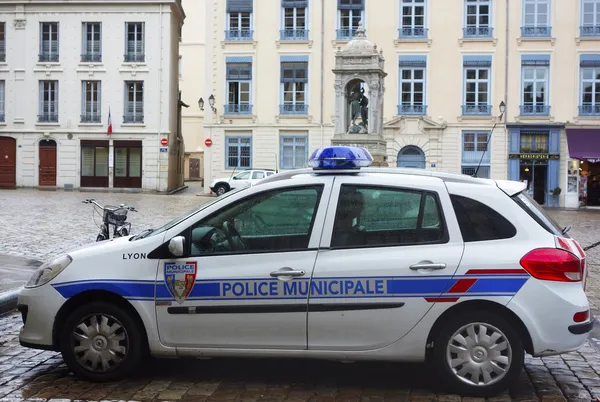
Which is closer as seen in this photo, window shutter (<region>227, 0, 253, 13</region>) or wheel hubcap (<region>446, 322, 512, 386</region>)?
wheel hubcap (<region>446, 322, 512, 386</region>)

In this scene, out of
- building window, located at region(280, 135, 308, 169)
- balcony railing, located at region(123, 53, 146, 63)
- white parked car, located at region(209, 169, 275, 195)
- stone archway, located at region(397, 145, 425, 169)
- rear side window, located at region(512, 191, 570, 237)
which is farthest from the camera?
balcony railing, located at region(123, 53, 146, 63)

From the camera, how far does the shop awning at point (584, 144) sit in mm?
37812

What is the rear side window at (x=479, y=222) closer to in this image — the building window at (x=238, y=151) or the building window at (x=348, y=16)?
the building window at (x=348, y=16)

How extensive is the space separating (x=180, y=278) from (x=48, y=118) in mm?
40601

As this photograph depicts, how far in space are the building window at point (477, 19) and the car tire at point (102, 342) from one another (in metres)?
36.4

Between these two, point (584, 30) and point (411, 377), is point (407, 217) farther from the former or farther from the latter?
point (584, 30)

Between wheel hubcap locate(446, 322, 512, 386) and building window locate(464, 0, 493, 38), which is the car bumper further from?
building window locate(464, 0, 493, 38)

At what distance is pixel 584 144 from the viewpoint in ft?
125

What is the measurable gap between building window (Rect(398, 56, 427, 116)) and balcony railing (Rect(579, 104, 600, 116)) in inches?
301

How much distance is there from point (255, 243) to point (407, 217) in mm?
1131

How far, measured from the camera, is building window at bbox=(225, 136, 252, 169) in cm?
4119

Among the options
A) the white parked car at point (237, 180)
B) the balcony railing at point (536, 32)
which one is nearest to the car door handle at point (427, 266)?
the white parked car at point (237, 180)

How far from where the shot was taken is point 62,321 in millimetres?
5902

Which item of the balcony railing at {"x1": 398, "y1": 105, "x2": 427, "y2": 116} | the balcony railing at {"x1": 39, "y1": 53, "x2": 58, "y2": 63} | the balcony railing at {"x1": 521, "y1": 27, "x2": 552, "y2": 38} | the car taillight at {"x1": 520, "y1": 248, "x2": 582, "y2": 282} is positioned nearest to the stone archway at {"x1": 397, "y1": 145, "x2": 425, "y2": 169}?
the balcony railing at {"x1": 398, "y1": 105, "x2": 427, "y2": 116}
